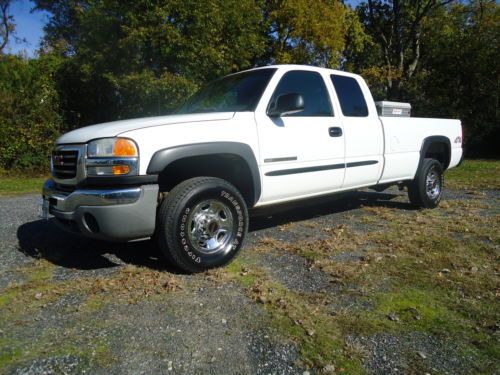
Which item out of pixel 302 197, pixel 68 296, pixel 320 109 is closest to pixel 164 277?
pixel 68 296

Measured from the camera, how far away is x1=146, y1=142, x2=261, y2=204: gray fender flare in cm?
354

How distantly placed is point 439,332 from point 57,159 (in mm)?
3451

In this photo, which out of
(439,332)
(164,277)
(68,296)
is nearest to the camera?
(439,332)

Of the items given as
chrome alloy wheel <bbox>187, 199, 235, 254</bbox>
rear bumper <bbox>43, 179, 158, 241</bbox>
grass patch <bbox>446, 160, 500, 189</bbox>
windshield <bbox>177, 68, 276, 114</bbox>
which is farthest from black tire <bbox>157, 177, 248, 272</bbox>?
grass patch <bbox>446, 160, 500, 189</bbox>

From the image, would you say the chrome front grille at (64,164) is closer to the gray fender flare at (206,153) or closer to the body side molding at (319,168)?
the gray fender flare at (206,153)

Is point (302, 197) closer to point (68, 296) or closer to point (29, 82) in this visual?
point (68, 296)

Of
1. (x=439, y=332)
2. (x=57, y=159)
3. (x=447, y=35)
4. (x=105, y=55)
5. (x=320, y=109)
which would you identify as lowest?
(x=439, y=332)

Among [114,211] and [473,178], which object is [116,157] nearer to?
[114,211]

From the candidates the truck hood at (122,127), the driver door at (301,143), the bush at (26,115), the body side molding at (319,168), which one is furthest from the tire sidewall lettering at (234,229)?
the bush at (26,115)

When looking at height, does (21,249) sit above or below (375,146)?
below

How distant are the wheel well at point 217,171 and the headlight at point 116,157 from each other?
1.77 feet

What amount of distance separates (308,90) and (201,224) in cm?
208

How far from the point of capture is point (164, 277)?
3.77 meters

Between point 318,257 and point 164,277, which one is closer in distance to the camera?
point 164,277
